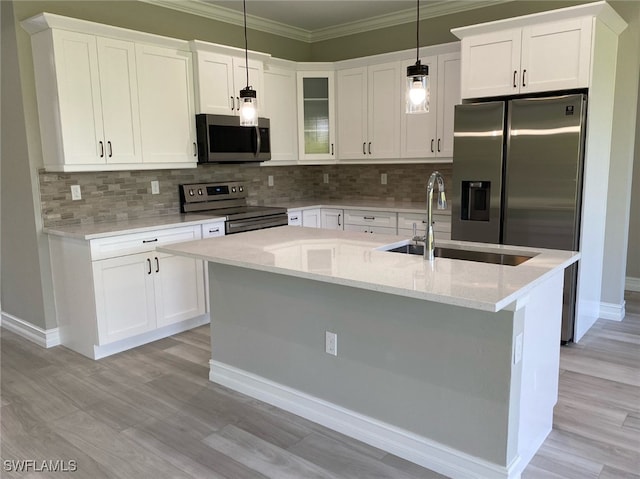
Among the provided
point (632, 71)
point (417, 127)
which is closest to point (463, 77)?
point (417, 127)

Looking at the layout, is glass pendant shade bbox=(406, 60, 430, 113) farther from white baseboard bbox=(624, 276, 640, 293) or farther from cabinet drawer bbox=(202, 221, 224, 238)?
white baseboard bbox=(624, 276, 640, 293)

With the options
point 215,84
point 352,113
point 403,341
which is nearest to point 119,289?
point 215,84

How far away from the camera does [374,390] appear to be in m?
2.42

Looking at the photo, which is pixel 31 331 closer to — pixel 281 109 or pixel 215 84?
pixel 215 84

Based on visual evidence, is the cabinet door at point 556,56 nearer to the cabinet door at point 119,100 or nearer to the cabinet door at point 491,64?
the cabinet door at point 491,64

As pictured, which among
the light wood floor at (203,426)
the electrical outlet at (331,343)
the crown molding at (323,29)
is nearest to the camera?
the light wood floor at (203,426)

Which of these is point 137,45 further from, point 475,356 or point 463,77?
point 475,356

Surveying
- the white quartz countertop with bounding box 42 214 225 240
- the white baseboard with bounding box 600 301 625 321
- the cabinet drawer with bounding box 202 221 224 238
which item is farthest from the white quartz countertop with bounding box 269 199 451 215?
the white baseboard with bounding box 600 301 625 321

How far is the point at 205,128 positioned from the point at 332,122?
1580 millimetres

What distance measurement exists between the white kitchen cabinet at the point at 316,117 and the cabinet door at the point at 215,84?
1.01 metres

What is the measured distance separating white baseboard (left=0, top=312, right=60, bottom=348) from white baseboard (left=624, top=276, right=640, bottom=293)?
17.4 ft

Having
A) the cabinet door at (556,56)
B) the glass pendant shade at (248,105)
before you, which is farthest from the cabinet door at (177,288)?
the cabinet door at (556,56)

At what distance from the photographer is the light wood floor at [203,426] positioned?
2273 millimetres

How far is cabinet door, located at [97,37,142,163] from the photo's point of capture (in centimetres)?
369
